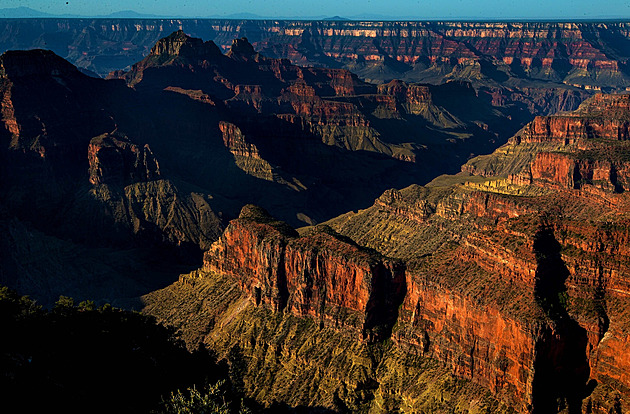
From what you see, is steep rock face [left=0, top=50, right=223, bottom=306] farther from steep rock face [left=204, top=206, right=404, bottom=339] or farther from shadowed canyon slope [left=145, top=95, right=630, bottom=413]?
steep rock face [left=204, top=206, right=404, bottom=339]

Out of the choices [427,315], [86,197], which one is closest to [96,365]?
[427,315]

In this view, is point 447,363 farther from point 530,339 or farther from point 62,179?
point 62,179

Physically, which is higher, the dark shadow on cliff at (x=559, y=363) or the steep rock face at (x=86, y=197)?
the dark shadow on cliff at (x=559, y=363)

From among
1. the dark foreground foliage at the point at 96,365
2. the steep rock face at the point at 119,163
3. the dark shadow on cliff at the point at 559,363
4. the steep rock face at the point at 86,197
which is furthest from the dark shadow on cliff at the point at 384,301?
the steep rock face at the point at 119,163

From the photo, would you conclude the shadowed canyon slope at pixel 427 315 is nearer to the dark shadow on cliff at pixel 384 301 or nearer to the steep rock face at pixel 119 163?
the dark shadow on cliff at pixel 384 301

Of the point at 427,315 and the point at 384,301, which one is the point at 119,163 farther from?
the point at 427,315

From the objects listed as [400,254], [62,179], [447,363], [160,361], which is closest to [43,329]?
[160,361]

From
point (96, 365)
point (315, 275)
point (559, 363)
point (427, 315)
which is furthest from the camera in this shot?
point (315, 275)
